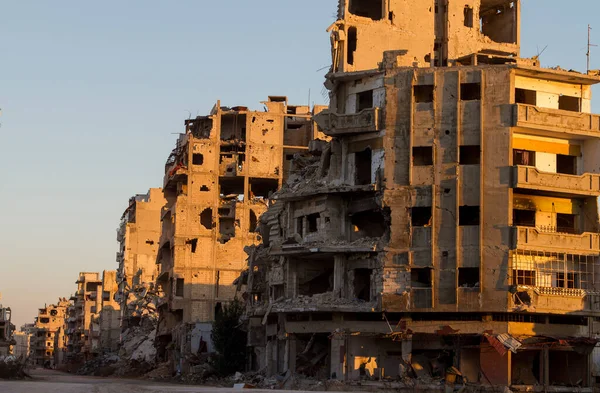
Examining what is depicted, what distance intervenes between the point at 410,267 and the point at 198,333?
2888cm

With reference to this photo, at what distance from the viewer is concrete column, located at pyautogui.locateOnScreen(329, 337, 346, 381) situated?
49875 millimetres

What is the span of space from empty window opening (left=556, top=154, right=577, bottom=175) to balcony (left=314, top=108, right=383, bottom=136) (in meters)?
9.37

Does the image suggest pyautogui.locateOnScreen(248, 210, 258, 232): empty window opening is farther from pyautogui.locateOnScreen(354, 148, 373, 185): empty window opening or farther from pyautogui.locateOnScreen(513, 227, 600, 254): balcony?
pyautogui.locateOnScreen(513, 227, 600, 254): balcony

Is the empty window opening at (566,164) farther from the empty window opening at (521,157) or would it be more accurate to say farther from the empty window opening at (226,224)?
the empty window opening at (226,224)

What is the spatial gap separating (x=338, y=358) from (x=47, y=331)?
129 m

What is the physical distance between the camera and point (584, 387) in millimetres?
49656

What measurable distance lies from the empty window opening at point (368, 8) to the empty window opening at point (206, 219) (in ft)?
81.5

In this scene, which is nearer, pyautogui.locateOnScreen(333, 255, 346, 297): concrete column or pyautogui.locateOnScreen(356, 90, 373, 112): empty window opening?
pyautogui.locateOnScreen(333, 255, 346, 297): concrete column

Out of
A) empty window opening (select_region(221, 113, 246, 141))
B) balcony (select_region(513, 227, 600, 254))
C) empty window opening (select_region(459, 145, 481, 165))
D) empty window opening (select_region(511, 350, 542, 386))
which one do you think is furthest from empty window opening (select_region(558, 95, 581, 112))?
empty window opening (select_region(221, 113, 246, 141))

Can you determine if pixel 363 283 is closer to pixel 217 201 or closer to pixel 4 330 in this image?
pixel 217 201

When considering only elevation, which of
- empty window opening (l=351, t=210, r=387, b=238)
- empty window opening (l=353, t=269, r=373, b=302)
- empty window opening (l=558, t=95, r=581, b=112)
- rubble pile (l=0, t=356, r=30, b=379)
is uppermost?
empty window opening (l=558, t=95, r=581, b=112)

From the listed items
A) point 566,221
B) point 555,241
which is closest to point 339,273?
point 555,241

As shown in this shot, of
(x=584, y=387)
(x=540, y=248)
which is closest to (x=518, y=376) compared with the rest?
(x=584, y=387)

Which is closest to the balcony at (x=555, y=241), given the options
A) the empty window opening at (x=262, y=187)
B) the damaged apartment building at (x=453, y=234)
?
the damaged apartment building at (x=453, y=234)
